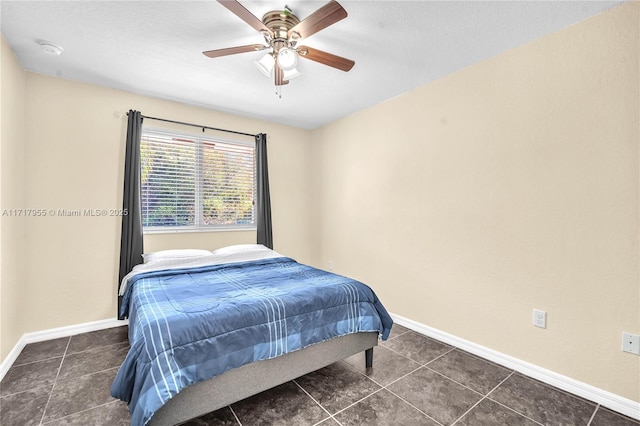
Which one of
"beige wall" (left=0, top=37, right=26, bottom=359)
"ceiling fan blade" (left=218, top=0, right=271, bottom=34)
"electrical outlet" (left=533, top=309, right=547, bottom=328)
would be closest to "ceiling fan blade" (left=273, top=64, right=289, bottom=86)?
"ceiling fan blade" (left=218, top=0, right=271, bottom=34)

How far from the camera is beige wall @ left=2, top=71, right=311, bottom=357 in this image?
8.89ft

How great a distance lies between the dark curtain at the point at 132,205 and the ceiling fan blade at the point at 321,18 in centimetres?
220

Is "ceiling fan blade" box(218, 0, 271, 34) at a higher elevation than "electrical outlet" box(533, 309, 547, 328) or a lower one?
higher

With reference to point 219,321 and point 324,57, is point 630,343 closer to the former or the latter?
point 219,321

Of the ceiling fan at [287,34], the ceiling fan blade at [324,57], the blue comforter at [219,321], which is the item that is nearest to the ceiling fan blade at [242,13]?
the ceiling fan at [287,34]

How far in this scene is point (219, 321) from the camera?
1.65 m

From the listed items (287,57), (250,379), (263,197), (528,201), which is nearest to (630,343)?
(528,201)

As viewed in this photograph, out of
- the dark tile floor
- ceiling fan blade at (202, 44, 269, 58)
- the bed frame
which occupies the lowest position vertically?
the dark tile floor

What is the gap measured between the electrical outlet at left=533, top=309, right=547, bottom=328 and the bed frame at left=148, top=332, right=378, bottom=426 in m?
1.22

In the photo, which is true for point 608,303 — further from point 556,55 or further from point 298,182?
point 298,182

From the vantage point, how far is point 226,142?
12.7ft

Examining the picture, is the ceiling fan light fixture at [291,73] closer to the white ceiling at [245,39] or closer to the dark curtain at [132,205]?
the white ceiling at [245,39]

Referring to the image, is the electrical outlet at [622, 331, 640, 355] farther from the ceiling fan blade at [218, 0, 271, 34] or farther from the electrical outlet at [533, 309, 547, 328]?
the ceiling fan blade at [218, 0, 271, 34]

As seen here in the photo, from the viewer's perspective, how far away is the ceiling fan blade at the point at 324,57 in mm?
2008
